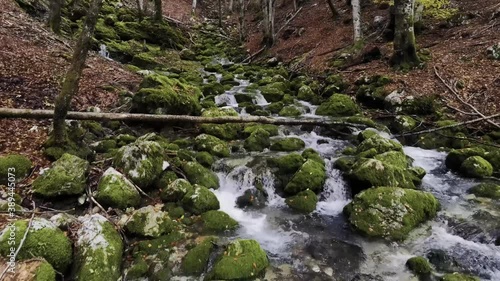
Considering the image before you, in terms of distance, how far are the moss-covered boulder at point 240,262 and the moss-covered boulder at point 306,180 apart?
2053 mm

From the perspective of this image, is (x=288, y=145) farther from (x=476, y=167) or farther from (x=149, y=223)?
(x=149, y=223)

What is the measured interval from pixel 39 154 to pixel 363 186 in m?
6.20

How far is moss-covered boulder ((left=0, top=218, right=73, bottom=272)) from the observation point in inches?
163

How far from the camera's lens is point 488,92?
977 centimetres

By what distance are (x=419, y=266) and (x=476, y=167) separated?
3789 mm

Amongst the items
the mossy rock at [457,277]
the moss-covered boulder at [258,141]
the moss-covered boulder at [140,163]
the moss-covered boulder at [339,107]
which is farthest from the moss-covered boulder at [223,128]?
the mossy rock at [457,277]

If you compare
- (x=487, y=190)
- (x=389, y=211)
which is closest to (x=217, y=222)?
(x=389, y=211)

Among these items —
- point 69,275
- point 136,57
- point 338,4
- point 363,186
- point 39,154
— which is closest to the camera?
point 69,275

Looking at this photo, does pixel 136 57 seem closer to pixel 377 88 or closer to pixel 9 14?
pixel 9 14

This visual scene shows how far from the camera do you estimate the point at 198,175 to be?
702cm

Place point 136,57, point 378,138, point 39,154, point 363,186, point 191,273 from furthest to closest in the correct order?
point 136,57 → point 378,138 → point 363,186 → point 39,154 → point 191,273

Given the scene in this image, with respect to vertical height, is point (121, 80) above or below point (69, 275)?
above

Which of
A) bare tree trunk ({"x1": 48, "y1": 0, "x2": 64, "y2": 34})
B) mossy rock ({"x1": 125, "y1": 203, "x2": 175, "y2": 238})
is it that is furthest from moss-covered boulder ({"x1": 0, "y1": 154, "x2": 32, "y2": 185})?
bare tree trunk ({"x1": 48, "y1": 0, "x2": 64, "y2": 34})

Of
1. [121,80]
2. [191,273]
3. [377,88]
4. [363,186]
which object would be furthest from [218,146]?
[377,88]
